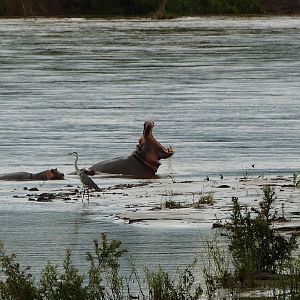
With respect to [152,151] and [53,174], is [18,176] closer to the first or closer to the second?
[53,174]

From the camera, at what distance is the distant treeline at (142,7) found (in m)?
102

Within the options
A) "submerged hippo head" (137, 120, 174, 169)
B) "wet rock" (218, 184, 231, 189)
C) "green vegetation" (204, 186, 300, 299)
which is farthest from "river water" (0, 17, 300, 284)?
"wet rock" (218, 184, 231, 189)

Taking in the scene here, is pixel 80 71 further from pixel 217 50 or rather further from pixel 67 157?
pixel 67 157

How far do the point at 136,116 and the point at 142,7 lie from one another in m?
79.6

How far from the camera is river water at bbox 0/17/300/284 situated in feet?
42.5

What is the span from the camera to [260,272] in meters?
10.3

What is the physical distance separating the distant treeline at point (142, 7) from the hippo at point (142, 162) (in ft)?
260

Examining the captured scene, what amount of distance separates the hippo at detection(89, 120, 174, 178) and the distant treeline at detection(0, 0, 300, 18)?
79.4m

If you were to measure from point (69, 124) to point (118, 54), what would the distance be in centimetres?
2617

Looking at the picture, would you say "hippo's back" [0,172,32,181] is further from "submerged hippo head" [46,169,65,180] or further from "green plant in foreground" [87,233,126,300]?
"green plant in foreground" [87,233,126,300]

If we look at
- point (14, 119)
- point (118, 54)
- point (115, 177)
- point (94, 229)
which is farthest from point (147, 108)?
point (118, 54)

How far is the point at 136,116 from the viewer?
27031mm

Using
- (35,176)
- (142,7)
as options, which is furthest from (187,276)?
(142,7)

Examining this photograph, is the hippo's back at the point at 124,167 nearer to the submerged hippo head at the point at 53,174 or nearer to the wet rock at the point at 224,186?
the submerged hippo head at the point at 53,174
